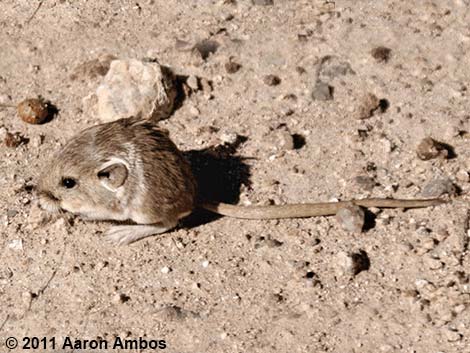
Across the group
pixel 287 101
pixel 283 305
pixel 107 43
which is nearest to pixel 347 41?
pixel 287 101

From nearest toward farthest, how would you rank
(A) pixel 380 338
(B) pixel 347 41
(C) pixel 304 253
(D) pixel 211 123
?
(A) pixel 380 338 → (C) pixel 304 253 → (D) pixel 211 123 → (B) pixel 347 41

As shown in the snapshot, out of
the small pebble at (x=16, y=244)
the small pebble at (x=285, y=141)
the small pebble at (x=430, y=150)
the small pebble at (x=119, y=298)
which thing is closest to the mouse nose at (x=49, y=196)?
the small pebble at (x=16, y=244)

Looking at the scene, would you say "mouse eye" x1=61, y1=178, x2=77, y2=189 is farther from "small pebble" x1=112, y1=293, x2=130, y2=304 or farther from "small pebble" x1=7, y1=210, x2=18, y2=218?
"small pebble" x1=112, y1=293, x2=130, y2=304

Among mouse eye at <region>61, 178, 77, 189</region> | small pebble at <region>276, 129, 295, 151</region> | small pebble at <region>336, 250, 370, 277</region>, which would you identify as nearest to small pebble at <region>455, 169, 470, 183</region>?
small pebble at <region>336, 250, 370, 277</region>

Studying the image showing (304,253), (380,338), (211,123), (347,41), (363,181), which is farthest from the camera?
(347,41)

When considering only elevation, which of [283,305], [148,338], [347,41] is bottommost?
[148,338]

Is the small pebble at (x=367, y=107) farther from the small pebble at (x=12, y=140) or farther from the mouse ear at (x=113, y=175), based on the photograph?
the small pebble at (x=12, y=140)

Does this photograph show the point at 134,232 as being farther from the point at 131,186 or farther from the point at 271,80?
the point at 271,80

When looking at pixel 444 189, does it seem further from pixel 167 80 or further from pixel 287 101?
pixel 167 80
